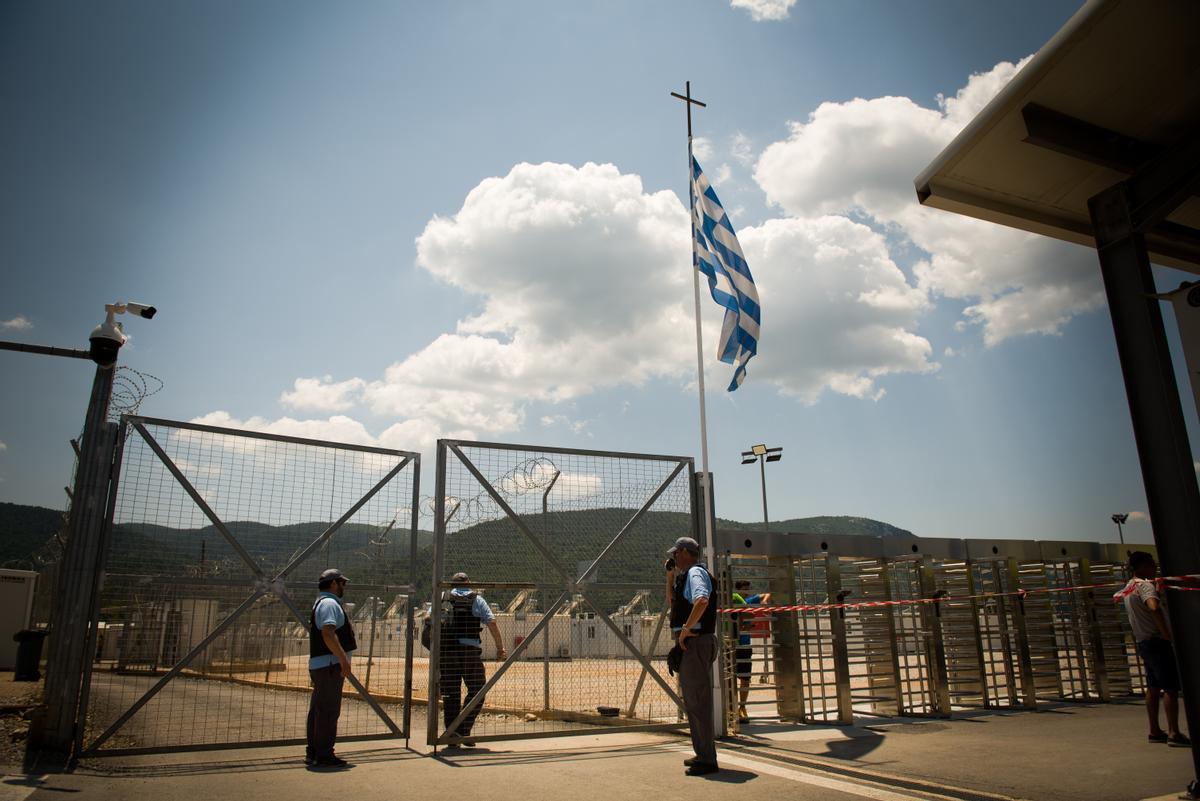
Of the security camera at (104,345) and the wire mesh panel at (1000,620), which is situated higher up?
the security camera at (104,345)

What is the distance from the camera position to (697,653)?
6.40m

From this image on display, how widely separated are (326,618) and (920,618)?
8432 mm

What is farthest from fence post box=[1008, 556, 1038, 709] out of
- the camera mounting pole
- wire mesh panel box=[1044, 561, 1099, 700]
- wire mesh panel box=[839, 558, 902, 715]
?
the camera mounting pole

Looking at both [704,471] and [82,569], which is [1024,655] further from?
[82,569]

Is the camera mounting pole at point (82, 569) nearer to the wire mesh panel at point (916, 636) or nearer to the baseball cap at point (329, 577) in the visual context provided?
the baseball cap at point (329, 577)

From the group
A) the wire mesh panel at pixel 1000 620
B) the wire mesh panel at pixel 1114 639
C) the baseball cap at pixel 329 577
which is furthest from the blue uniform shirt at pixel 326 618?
the wire mesh panel at pixel 1114 639

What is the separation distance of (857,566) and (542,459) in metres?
5.42

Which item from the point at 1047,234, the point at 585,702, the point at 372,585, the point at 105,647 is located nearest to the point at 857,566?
the point at 585,702

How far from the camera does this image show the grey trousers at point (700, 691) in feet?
20.5

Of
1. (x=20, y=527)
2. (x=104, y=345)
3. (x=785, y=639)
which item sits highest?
(x=20, y=527)

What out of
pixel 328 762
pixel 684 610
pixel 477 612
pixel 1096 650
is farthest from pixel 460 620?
pixel 1096 650

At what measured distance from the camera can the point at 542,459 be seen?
8406 mm

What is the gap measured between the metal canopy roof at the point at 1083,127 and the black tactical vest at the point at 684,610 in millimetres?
3623

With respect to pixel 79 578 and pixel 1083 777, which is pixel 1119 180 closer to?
pixel 1083 777
